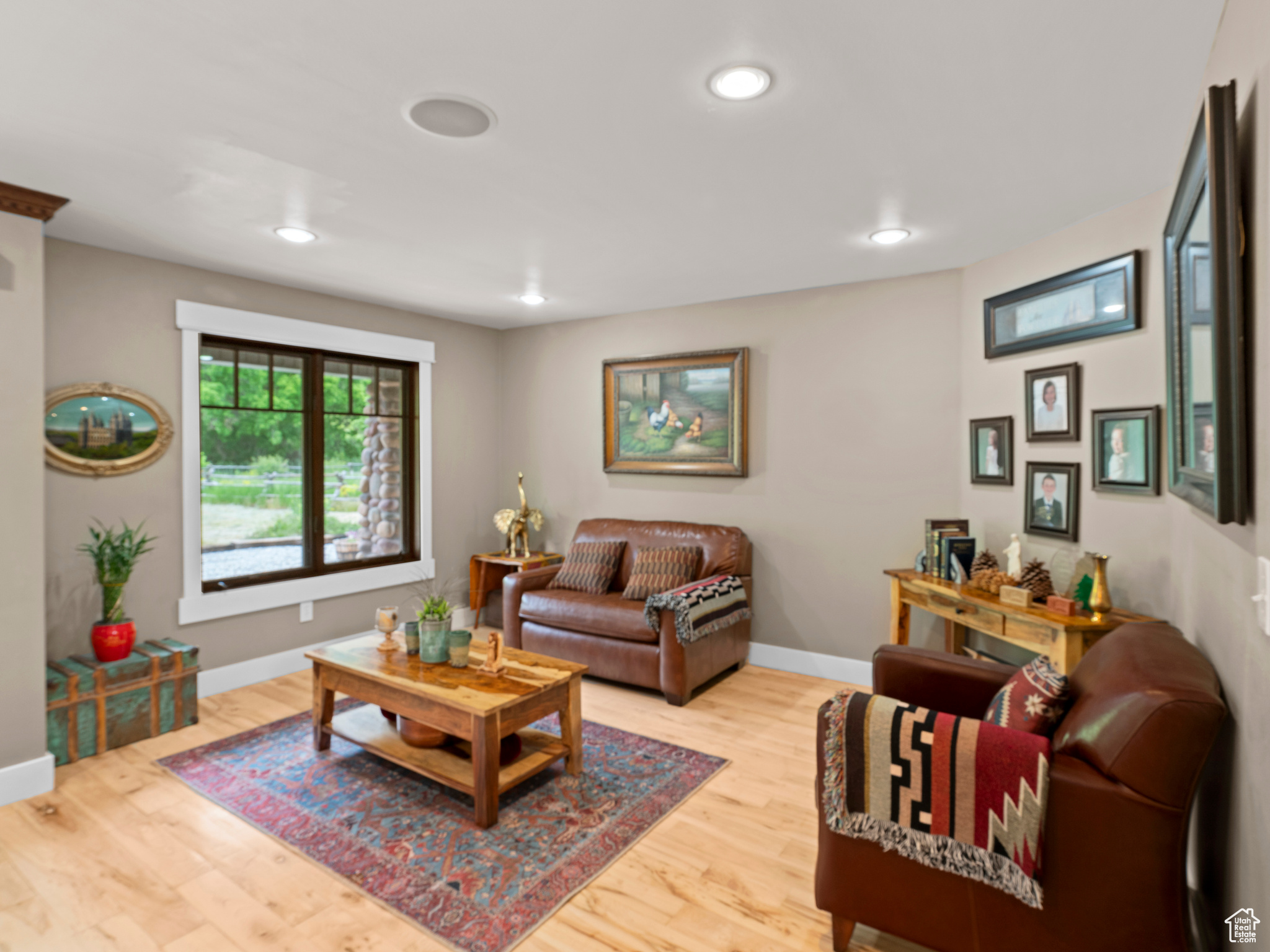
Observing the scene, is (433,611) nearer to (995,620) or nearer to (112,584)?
(112,584)

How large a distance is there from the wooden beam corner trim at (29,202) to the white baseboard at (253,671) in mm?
2389

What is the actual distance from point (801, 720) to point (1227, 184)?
291 centimetres

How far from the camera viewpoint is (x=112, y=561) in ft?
10.8

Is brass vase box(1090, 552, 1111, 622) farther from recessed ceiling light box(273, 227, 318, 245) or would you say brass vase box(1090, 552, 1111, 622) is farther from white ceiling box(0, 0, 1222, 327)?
recessed ceiling light box(273, 227, 318, 245)

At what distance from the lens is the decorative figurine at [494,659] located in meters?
2.82

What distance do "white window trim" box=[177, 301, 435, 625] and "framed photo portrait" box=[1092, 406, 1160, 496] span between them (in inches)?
164

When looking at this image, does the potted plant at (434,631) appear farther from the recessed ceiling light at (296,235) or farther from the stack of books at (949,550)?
the stack of books at (949,550)

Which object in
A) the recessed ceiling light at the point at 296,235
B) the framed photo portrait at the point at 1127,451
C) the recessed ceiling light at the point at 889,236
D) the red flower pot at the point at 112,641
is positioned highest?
the recessed ceiling light at the point at 296,235

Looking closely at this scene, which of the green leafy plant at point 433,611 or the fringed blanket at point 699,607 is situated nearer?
the green leafy plant at point 433,611

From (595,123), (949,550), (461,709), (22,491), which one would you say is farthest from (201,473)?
(949,550)

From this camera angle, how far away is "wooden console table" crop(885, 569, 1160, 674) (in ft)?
8.38

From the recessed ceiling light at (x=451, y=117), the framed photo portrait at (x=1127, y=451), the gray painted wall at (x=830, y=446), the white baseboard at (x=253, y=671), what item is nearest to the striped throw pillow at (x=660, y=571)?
the gray painted wall at (x=830, y=446)

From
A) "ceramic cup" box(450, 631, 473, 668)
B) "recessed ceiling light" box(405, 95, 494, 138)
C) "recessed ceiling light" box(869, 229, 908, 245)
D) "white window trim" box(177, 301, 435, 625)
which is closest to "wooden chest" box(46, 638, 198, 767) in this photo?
"white window trim" box(177, 301, 435, 625)

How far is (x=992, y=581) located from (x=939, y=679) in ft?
3.17
